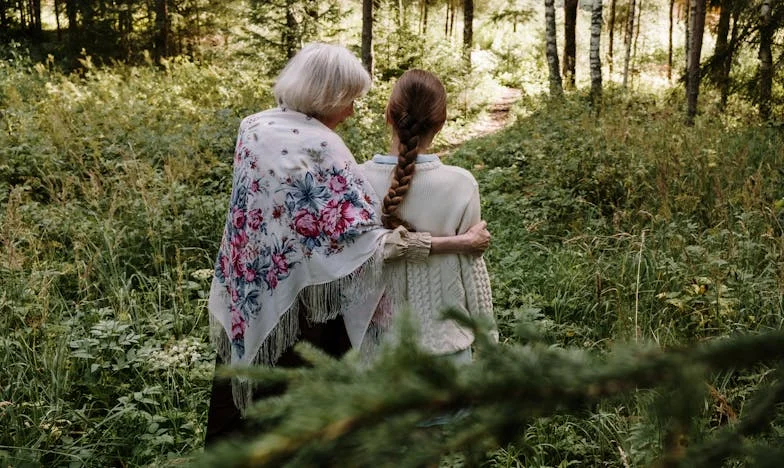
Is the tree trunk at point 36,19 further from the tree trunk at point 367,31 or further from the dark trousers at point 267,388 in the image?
the dark trousers at point 267,388

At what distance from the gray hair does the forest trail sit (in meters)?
9.65

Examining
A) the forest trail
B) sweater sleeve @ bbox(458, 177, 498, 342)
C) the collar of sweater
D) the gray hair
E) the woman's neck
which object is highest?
the gray hair

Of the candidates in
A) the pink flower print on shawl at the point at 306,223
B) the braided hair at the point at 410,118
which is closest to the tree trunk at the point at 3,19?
the pink flower print on shawl at the point at 306,223

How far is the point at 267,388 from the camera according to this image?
2.72 meters

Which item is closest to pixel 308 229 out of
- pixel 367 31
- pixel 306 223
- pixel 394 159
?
pixel 306 223

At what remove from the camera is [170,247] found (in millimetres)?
5078

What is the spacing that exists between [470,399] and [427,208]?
5.99ft

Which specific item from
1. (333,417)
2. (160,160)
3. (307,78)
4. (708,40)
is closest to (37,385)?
(307,78)

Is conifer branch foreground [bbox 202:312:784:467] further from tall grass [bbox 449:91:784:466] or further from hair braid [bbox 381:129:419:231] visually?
hair braid [bbox 381:129:419:231]

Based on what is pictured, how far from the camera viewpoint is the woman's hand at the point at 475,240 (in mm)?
2424

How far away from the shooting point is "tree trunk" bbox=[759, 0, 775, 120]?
796 cm

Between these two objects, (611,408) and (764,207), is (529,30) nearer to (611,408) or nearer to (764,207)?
(764,207)

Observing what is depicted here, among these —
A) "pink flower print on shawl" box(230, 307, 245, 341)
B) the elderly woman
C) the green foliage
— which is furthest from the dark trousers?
the green foliage

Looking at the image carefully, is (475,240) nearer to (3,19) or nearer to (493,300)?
(493,300)
